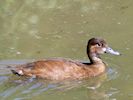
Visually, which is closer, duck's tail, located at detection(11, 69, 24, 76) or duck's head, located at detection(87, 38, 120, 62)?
duck's tail, located at detection(11, 69, 24, 76)

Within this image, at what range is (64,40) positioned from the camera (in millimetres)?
11586

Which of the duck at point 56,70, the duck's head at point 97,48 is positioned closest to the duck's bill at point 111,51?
the duck's head at point 97,48

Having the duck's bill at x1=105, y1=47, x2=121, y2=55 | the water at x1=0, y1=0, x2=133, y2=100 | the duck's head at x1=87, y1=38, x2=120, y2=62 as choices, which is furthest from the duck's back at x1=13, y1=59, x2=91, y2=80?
the duck's bill at x1=105, y1=47, x2=121, y2=55

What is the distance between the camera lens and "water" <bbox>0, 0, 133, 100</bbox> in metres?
9.05

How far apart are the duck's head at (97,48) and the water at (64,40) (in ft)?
0.71

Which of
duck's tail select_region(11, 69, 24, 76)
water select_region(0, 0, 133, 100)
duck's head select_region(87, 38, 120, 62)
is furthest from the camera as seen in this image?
duck's head select_region(87, 38, 120, 62)

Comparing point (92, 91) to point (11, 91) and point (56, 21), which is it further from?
point (56, 21)

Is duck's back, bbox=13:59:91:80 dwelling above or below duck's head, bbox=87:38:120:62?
below

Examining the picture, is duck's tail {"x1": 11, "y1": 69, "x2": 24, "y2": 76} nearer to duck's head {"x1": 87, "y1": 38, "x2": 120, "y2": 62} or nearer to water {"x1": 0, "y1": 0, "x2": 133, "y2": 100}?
water {"x1": 0, "y1": 0, "x2": 133, "y2": 100}

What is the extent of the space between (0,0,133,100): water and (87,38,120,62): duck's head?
0.71 feet

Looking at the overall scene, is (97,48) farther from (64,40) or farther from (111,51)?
(64,40)

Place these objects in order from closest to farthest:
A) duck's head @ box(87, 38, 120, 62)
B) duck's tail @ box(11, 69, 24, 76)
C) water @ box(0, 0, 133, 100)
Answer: water @ box(0, 0, 133, 100) < duck's tail @ box(11, 69, 24, 76) < duck's head @ box(87, 38, 120, 62)

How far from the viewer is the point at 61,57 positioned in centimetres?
1066

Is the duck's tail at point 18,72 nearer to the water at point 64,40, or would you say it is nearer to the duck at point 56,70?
the duck at point 56,70
